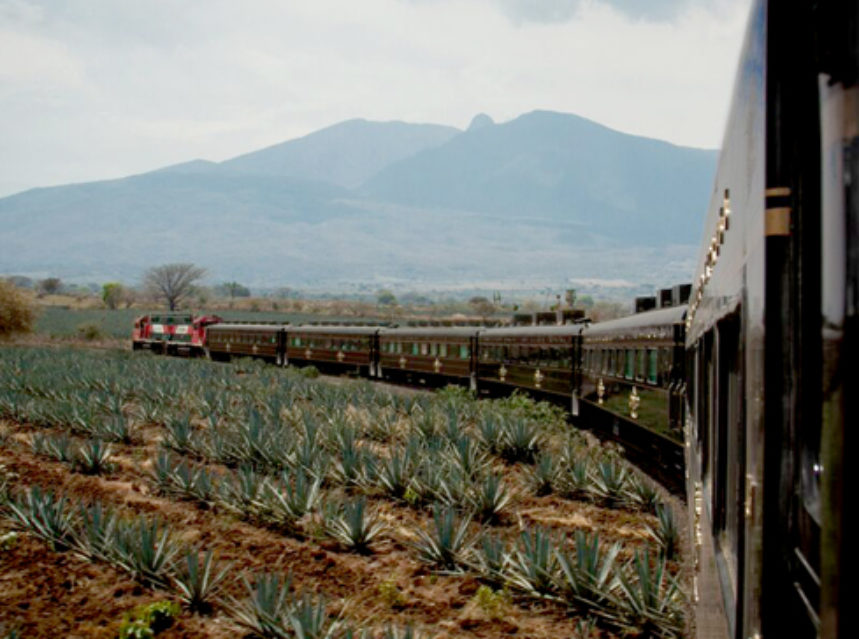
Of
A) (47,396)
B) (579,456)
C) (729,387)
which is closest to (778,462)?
(729,387)

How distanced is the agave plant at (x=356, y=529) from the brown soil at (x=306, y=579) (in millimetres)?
131

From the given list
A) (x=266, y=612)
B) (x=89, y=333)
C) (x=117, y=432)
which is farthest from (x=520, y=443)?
(x=89, y=333)

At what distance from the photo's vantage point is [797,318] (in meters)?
1.95

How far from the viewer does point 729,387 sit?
3324 millimetres

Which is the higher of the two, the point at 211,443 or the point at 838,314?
the point at 838,314

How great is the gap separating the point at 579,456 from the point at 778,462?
12.0 meters

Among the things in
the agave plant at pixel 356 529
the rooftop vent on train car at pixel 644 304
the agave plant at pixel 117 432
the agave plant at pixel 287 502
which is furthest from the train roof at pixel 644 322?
the agave plant at pixel 117 432

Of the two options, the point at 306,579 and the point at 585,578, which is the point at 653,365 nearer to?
the point at 585,578

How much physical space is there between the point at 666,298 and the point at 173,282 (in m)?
145

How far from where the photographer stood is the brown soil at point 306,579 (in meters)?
8.02

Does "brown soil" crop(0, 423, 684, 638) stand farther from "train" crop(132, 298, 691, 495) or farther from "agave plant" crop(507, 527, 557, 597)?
"train" crop(132, 298, 691, 495)

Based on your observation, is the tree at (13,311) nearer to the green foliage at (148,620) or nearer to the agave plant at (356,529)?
the agave plant at (356,529)

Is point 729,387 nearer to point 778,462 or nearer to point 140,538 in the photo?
point 778,462

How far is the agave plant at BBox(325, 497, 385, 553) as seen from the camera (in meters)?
10.1
